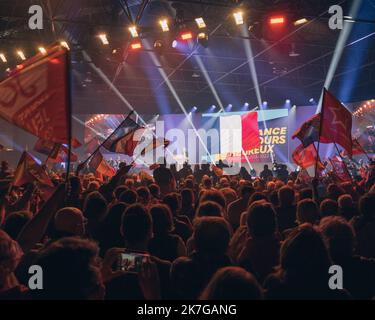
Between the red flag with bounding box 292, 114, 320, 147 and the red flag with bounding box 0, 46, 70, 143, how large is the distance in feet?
19.1

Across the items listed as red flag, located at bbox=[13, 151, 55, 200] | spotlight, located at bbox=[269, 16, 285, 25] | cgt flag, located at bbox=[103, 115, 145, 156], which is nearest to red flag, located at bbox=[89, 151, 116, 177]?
cgt flag, located at bbox=[103, 115, 145, 156]

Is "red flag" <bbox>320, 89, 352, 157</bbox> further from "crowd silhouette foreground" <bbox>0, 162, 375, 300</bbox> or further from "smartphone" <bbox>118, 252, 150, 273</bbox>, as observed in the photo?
"smartphone" <bbox>118, 252, 150, 273</bbox>

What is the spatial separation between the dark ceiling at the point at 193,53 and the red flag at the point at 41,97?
8300mm

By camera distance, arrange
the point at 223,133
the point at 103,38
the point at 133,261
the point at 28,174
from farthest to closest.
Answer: the point at 223,133 < the point at 103,38 < the point at 28,174 < the point at 133,261

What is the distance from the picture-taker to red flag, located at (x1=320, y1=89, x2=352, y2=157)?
23.1 ft

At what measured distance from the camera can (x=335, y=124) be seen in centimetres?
716

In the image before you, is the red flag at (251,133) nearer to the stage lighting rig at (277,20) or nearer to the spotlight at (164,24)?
the stage lighting rig at (277,20)

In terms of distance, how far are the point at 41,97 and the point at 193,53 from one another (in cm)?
1570

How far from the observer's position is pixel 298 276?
8.20ft

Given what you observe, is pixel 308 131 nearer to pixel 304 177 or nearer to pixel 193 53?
pixel 304 177

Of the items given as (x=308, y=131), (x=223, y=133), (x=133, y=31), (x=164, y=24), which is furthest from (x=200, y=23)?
(x=223, y=133)
